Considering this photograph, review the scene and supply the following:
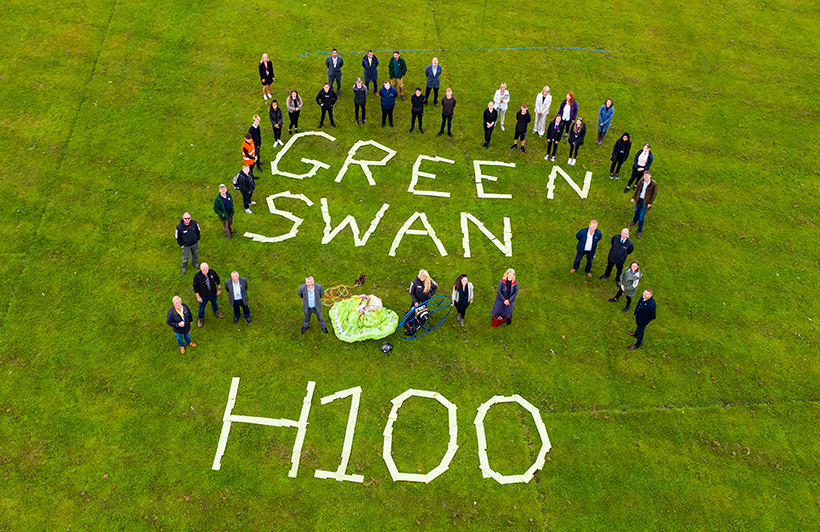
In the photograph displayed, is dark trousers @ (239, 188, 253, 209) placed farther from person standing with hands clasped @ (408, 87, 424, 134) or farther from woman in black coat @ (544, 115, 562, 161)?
woman in black coat @ (544, 115, 562, 161)

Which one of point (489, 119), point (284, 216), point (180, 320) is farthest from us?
point (489, 119)

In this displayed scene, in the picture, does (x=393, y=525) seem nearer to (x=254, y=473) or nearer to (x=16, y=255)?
(x=254, y=473)

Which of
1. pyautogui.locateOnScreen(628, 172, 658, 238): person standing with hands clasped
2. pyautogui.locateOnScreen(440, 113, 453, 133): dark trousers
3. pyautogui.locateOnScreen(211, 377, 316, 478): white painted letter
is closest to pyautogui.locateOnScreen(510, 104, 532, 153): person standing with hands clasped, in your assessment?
pyautogui.locateOnScreen(440, 113, 453, 133): dark trousers

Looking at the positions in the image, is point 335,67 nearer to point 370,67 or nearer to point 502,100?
point 370,67

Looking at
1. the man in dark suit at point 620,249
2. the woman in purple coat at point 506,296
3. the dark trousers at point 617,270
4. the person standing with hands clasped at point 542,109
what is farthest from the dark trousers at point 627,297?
the person standing with hands clasped at point 542,109

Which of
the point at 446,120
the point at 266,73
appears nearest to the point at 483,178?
the point at 446,120
